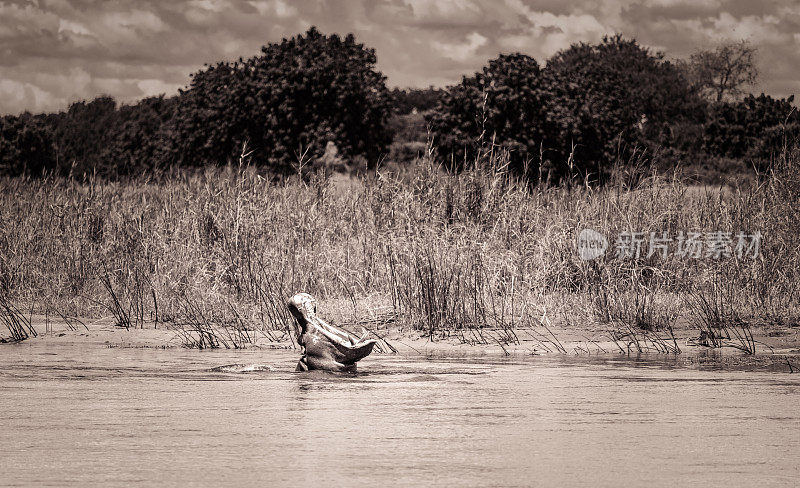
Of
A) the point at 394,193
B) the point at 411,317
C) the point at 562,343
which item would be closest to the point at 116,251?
the point at 394,193

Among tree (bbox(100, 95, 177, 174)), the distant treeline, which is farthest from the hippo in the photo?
tree (bbox(100, 95, 177, 174))

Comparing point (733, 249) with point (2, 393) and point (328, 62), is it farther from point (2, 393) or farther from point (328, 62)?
point (328, 62)

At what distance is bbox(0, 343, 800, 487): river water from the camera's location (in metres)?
5.12

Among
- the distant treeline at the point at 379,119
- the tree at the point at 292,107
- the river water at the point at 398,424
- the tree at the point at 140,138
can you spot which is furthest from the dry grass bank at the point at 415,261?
the tree at the point at 140,138

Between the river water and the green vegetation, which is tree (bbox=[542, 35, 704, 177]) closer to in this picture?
the green vegetation

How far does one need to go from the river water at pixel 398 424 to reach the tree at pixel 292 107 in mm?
27326

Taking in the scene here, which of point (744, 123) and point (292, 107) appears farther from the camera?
point (744, 123)

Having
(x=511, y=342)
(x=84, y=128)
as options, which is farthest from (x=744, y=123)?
(x=84, y=128)

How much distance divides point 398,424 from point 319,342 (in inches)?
89.3

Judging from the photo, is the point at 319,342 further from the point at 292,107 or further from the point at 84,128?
the point at 84,128

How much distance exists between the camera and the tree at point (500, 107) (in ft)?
101

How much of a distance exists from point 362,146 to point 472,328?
27181 millimetres

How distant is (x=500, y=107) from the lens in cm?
3091

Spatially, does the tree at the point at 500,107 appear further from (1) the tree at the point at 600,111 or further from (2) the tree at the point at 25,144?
(2) the tree at the point at 25,144
